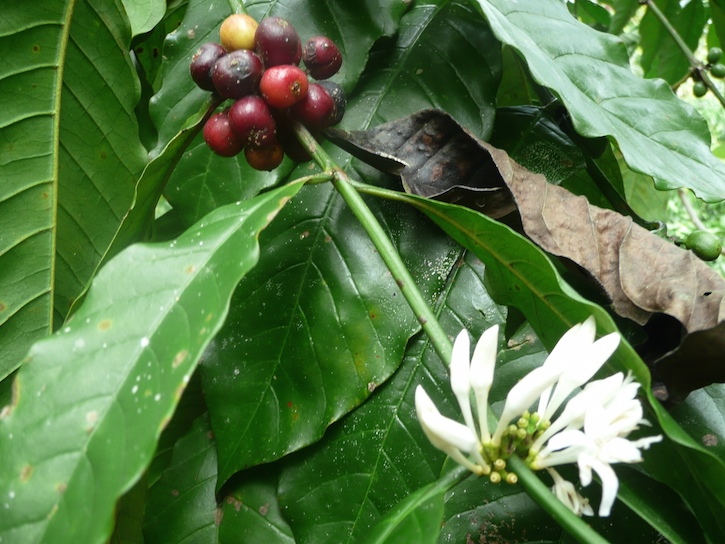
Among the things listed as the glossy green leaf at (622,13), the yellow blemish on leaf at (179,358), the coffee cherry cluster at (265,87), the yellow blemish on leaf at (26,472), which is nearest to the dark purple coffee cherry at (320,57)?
the coffee cherry cluster at (265,87)

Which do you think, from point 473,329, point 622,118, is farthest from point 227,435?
point 622,118

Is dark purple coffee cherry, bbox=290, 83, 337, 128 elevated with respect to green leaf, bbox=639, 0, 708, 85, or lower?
elevated

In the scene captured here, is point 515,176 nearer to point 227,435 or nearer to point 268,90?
point 268,90

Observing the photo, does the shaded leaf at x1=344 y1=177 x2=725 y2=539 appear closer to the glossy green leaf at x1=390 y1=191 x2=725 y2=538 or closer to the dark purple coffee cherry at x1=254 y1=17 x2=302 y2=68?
the glossy green leaf at x1=390 y1=191 x2=725 y2=538

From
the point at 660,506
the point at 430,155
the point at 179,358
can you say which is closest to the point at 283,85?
the point at 430,155

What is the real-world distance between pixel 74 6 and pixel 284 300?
0.56m

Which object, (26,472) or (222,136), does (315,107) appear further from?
(26,472)

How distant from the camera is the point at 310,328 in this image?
0.72m

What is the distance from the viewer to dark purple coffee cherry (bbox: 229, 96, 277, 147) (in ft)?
2.11

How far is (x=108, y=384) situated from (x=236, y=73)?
0.39m

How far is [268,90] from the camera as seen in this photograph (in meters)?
0.64

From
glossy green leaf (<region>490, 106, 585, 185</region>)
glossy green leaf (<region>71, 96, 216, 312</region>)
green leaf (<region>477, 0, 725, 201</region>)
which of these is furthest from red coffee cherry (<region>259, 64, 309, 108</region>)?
glossy green leaf (<region>490, 106, 585, 185</region>)

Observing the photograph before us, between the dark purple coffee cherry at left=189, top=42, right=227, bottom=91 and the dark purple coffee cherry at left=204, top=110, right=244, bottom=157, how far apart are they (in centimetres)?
5

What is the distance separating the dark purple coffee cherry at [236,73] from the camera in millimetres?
647
